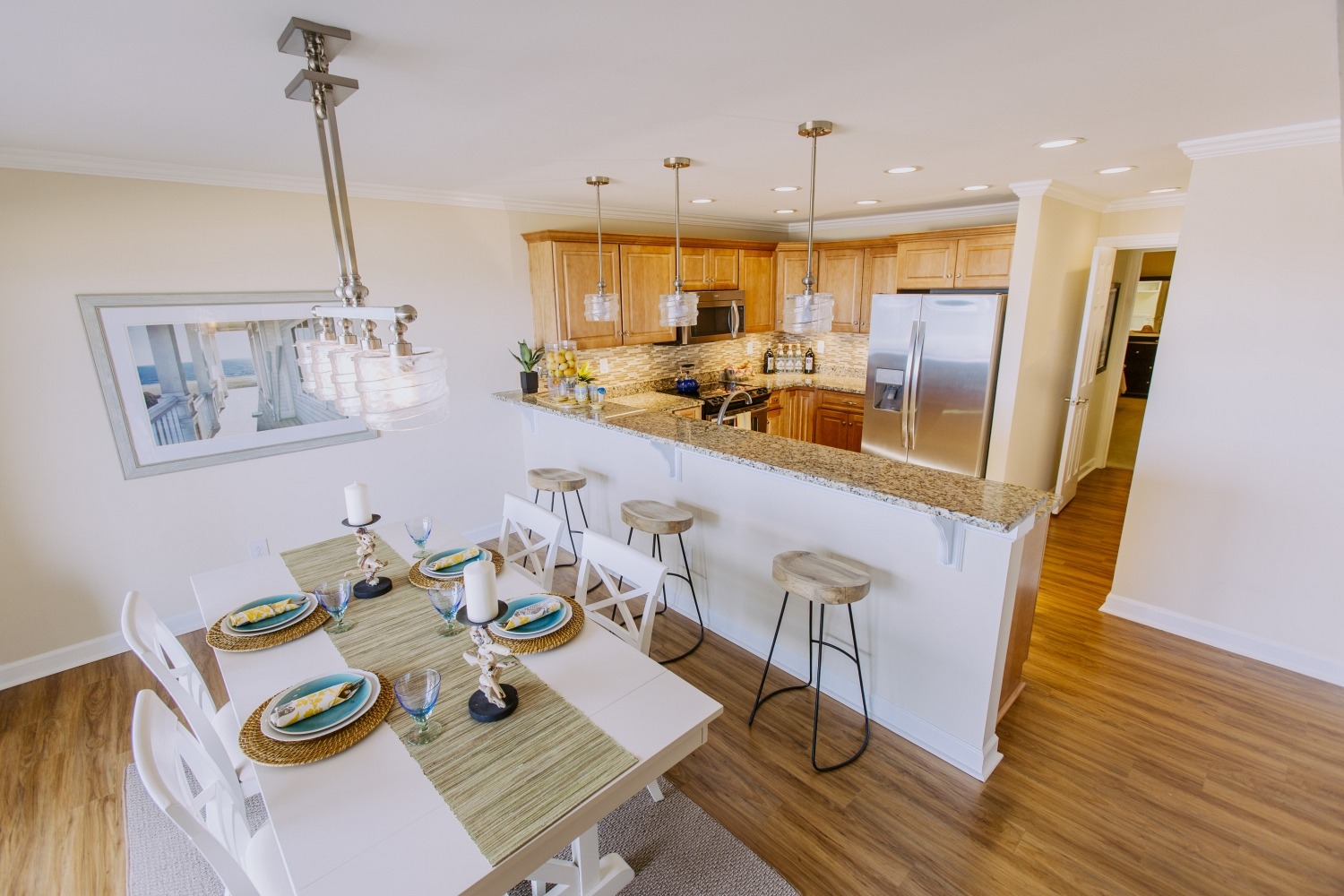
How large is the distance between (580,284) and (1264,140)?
3655mm

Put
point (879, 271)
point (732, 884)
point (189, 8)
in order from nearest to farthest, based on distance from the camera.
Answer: point (189, 8) → point (732, 884) → point (879, 271)

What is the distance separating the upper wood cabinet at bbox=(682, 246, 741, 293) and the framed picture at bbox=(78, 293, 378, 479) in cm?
270

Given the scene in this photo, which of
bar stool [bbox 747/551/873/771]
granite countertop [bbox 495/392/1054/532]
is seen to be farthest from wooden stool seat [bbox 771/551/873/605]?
granite countertop [bbox 495/392/1054/532]

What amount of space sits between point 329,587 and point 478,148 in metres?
1.93

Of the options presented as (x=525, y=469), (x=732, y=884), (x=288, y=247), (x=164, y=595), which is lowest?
(x=732, y=884)

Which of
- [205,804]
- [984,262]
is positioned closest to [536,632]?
[205,804]

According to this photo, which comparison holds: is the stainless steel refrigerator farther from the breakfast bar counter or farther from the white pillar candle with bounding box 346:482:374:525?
the white pillar candle with bounding box 346:482:374:525

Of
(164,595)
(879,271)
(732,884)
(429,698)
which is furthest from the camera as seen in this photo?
(879,271)

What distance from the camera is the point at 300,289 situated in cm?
343

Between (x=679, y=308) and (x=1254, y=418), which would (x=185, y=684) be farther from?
(x=1254, y=418)

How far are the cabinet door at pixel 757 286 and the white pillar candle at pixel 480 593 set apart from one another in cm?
447

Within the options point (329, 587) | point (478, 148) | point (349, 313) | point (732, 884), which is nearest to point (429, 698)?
point (329, 587)

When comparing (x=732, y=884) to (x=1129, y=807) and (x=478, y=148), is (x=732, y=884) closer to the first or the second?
(x=1129, y=807)

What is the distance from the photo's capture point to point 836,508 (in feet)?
8.37
